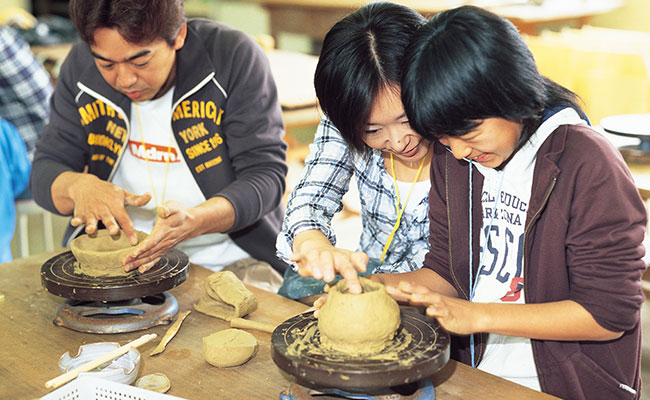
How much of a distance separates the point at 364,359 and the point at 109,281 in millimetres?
774

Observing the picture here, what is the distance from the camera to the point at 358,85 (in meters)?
1.66

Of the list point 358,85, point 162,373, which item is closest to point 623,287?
point 358,85

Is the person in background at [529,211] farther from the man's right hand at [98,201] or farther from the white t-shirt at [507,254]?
the man's right hand at [98,201]

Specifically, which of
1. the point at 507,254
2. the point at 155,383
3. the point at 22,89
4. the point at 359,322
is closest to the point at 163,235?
the point at 155,383

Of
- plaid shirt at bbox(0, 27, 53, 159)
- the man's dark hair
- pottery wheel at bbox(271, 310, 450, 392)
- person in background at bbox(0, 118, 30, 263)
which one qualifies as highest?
the man's dark hair

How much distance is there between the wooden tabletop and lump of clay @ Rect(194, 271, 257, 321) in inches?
0.9

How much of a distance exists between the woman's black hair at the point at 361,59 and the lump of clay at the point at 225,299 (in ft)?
1.75

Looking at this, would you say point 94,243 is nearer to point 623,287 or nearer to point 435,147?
point 435,147

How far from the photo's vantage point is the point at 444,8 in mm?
5891

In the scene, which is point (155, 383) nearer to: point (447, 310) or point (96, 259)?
point (96, 259)

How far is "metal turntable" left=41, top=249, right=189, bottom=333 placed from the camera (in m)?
1.74

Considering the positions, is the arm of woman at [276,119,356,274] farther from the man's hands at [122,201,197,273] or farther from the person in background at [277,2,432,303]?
the man's hands at [122,201,197,273]

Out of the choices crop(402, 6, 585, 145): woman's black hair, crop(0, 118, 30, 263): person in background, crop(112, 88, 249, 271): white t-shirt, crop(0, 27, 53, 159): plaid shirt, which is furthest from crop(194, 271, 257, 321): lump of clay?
crop(0, 27, 53, 159): plaid shirt

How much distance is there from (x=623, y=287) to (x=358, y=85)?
2.44 ft
